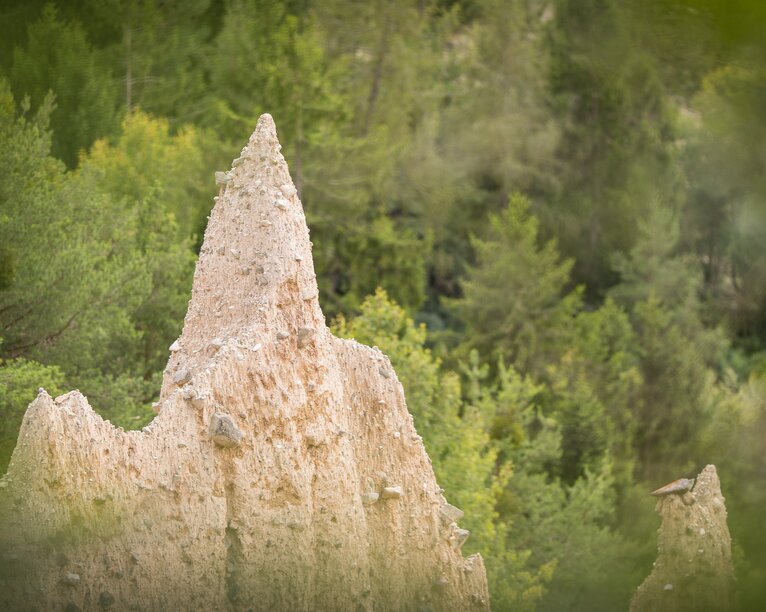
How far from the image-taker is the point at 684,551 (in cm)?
1235

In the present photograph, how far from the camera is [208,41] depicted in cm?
4056

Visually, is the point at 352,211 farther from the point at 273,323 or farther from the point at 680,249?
the point at 273,323

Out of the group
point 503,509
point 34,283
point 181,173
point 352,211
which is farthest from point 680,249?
point 34,283

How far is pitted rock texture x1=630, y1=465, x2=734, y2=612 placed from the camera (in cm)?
1180

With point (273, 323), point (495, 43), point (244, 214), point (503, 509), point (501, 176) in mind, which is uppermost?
point (495, 43)

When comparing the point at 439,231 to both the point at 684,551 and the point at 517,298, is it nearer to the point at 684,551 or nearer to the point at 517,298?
the point at 517,298

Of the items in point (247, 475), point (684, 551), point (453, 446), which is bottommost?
point (453, 446)

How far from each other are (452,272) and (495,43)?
9997 millimetres

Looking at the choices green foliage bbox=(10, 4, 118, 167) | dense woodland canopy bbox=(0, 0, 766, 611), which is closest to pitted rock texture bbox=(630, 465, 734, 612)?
dense woodland canopy bbox=(0, 0, 766, 611)

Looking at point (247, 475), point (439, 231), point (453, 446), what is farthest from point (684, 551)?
point (439, 231)

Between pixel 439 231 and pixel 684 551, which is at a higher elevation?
pixel 439 231

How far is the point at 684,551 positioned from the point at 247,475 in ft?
16.6

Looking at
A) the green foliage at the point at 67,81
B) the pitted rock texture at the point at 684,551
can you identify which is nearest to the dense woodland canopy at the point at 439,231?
the green foliage at the point at 67,81

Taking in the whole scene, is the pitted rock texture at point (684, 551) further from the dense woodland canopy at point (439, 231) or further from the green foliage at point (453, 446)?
the green foliage at point (453, 446)
